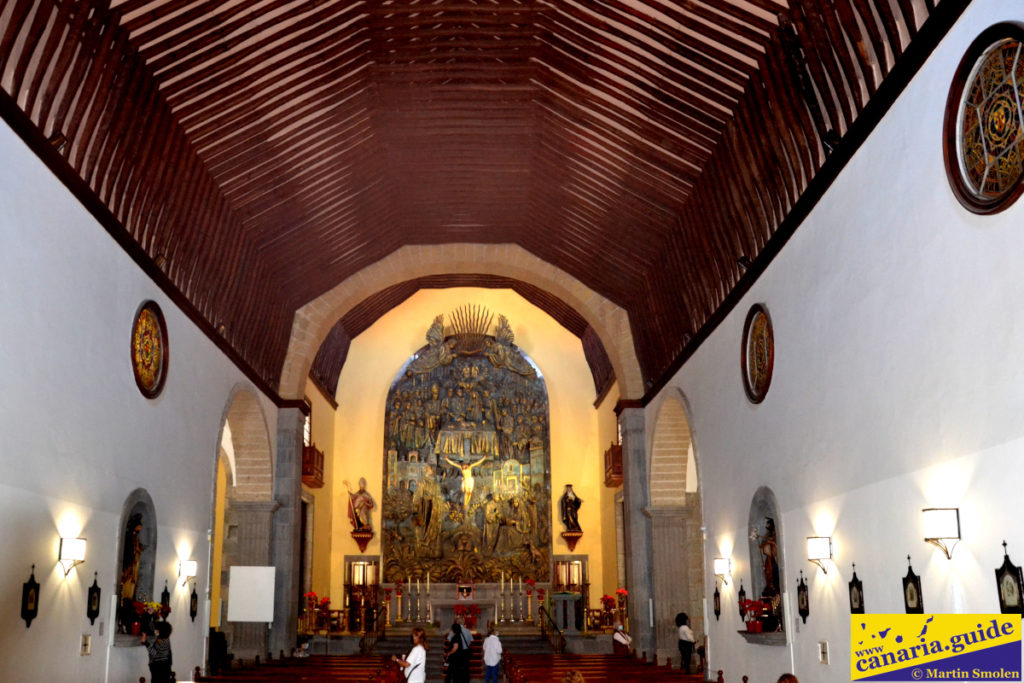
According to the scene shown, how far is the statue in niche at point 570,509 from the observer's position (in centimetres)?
2336

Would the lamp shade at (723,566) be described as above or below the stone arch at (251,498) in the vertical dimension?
below

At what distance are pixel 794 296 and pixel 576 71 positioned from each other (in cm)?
371

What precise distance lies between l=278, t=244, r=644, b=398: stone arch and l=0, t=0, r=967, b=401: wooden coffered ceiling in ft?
3.78

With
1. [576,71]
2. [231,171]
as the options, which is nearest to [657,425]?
[576,71]

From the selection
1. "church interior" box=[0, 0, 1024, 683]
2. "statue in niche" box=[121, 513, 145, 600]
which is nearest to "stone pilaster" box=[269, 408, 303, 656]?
"church interior" box=[0, 0, 1024, 683]

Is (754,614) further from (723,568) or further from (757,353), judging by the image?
(757,353)

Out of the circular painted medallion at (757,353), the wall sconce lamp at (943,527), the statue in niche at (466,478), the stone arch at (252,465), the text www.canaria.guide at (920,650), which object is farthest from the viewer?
the statue in niche at (466,478)

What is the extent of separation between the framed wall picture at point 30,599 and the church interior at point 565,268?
26 mm

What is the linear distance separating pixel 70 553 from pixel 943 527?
7.08 meters

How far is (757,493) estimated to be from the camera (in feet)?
36.2

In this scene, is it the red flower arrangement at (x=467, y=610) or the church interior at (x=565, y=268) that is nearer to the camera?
the church interior at (x=565, y=268)

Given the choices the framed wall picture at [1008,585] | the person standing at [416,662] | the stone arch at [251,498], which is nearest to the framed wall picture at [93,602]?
the person standing at [416,662]

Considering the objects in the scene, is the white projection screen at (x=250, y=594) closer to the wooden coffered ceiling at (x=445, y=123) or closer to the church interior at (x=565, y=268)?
the church interior at (x=565, y=268)

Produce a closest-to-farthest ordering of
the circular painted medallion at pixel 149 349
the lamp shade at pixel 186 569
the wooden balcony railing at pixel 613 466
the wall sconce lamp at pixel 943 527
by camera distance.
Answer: the wall sconce lamp at pixel 943 527 → the circular painted medallion at pixel 149 349 → the lamp shade at pixel 186 569 → the wooden balcony railing at pixel 613 466
